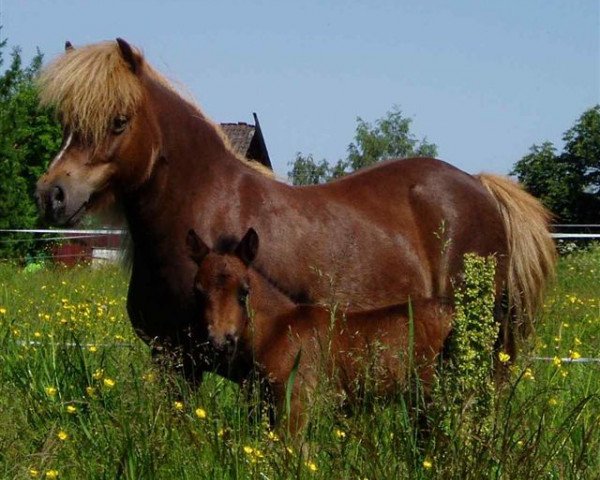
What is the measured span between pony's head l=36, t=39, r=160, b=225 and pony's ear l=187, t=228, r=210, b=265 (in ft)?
1.40

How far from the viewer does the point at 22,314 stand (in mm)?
7859

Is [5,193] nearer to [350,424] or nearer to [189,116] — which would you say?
[189,116]

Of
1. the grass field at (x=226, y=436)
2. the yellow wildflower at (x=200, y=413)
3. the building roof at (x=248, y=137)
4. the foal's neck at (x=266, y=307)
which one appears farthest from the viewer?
the building roof at (x=248, y=137)

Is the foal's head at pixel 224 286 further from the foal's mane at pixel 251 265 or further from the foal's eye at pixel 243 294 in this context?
the foal's mane at pixel 251 265

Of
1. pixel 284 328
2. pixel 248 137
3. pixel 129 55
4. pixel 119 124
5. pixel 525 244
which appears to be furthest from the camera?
pixel 248 137

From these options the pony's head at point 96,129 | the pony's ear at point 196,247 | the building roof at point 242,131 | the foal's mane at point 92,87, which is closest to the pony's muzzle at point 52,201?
the pony's head at point 96,129

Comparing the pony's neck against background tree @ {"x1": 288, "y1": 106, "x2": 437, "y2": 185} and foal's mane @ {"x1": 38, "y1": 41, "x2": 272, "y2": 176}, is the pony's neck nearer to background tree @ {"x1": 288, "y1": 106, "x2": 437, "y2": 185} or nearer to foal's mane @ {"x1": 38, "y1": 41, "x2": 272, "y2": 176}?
foal's mane @ {"x1": 38, "y1": 41, "x2": 272, "y2": 176}

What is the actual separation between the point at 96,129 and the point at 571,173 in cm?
4769

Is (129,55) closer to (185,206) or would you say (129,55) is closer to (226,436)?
(185,206)

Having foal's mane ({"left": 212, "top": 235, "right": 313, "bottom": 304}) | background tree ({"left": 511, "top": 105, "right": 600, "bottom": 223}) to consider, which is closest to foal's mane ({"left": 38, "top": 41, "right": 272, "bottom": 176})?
foal's mane ({"left": 212, "top": 235, "right": 313, "bottom": 304})

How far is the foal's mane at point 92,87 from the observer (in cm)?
522

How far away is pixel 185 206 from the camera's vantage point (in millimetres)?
5531

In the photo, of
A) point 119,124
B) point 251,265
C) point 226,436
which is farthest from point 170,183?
point 226,436

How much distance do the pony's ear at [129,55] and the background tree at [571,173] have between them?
44.0 m
